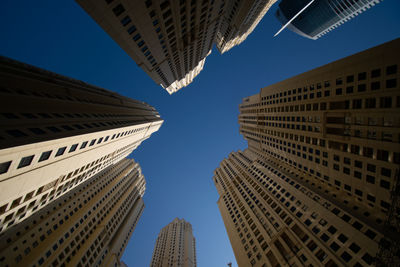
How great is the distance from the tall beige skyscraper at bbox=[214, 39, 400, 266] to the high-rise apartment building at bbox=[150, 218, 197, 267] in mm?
77030

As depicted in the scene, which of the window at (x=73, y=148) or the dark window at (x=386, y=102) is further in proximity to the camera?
the window at (x=73, y=148)

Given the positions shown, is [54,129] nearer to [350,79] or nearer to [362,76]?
[350,79]

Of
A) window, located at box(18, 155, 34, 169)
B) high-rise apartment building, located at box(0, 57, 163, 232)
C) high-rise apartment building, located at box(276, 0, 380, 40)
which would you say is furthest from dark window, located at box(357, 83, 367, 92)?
high-rise apartment building, located at box(276, 0, 380, 40)

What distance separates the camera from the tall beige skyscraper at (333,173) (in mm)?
24078

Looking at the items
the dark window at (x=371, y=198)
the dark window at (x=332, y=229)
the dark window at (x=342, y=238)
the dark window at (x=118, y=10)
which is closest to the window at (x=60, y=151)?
the dark window at (x=118, y=10)

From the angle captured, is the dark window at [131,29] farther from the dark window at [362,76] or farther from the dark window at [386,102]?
the dark window at [386,102]

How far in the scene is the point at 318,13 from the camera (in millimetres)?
117062

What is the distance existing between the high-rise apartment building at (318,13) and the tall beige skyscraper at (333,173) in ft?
338

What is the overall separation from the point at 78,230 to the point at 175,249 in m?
81.5

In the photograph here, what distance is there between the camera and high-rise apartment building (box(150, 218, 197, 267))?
112062mm

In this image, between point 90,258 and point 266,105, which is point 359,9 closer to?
point 266,105

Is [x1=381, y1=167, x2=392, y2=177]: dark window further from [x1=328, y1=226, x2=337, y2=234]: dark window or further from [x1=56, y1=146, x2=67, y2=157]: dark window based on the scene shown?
[x1=56, y1=146, x2=67, y2=157]: dark window

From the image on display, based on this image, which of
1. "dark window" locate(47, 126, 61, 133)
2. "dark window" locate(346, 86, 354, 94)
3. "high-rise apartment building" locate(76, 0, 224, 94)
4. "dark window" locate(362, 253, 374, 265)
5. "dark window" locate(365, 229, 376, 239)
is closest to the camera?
"high-rise apartment building" locate(76, 0, 224, 94)

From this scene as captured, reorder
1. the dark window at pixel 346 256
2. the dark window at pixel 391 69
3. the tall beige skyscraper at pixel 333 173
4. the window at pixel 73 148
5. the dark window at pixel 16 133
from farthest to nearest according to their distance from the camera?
the window at pixel 73 148 → the dark window at pixel 346 256 → the tall beige skyscraper at pixel 333 173 → the dark window at pixel 391 69 → the dark window at pixel 16 133
